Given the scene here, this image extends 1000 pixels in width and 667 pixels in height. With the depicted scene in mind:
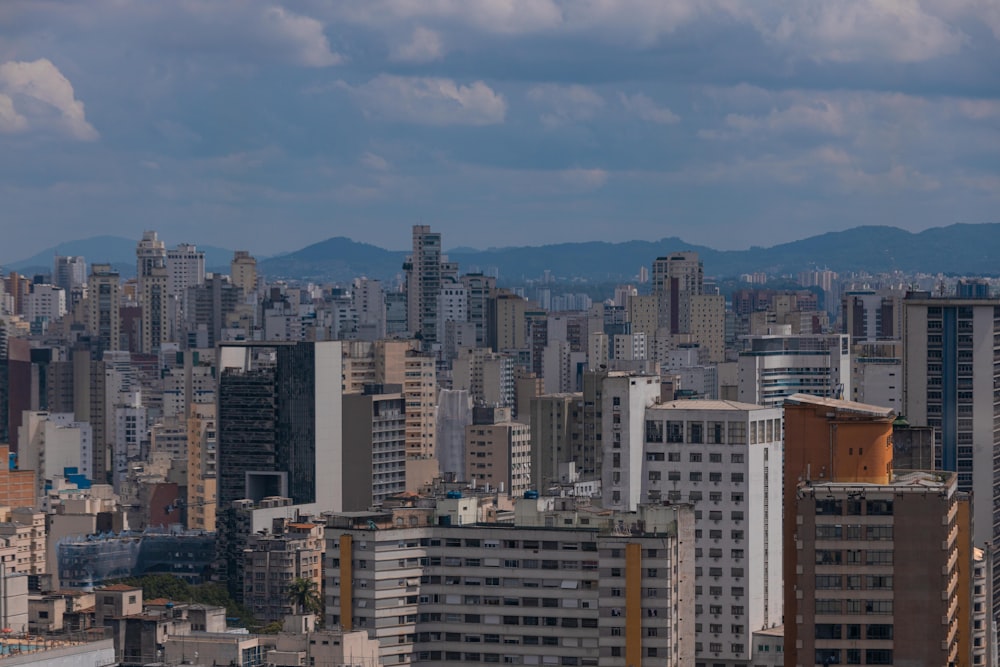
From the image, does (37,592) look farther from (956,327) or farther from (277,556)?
(956,327)

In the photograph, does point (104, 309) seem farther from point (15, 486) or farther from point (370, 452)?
point (370, 452)

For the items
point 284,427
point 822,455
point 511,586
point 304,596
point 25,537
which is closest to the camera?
point 822,455

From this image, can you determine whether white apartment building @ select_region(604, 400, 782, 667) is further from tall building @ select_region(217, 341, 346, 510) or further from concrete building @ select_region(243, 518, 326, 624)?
tall building @ select_region(217, 341, 346, 510)

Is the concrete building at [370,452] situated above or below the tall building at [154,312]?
below

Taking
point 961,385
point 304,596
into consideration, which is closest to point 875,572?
point 961,385

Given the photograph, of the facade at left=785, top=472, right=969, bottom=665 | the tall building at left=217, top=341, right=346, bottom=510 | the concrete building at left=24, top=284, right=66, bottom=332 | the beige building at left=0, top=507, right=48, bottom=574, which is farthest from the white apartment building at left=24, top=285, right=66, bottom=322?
the facade at left=785, top=472, right=969, bottom=665

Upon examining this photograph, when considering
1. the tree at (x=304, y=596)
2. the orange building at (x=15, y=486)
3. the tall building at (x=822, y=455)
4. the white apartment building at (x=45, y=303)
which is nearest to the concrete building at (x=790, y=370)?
the orange building at (x=15, y=486)

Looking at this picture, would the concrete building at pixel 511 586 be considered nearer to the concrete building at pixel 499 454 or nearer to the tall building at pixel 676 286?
the concrete building at pixel 499 454
